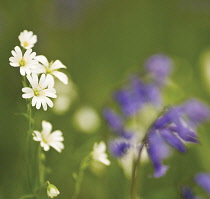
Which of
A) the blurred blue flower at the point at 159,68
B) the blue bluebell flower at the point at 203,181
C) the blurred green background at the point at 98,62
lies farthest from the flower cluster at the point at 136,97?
the blue bluebell flower at the point at 203,181

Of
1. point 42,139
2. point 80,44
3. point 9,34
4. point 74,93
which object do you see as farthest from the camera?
point 80,44

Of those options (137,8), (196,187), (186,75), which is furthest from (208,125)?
(137,8)

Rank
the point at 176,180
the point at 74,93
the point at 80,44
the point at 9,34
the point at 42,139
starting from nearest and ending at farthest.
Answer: the point at 42,139, the point at 176,180, the point at 74,93, the point at 9,34, the point at 80,44

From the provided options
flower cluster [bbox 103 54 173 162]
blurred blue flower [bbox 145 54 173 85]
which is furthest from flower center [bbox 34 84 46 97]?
blurred blue flower [bbox 145 54 173 85]

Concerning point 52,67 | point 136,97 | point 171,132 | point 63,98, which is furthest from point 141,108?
point 52,67

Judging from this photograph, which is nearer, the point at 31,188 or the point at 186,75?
the point at 31,188

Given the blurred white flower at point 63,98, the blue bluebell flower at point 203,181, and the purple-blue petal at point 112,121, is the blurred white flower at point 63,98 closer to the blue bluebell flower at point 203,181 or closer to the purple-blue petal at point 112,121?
the purple-blue petal at point 112,121

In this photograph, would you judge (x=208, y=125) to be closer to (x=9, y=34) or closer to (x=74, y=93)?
(x=74, y=93)

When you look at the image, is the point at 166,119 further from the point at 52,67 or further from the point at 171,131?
the point at 52,67

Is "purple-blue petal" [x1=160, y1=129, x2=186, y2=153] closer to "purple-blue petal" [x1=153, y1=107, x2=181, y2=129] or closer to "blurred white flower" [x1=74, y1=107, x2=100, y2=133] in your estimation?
"purple-blue petal" [x1=153, y1=107, x2=181, y2=129]
